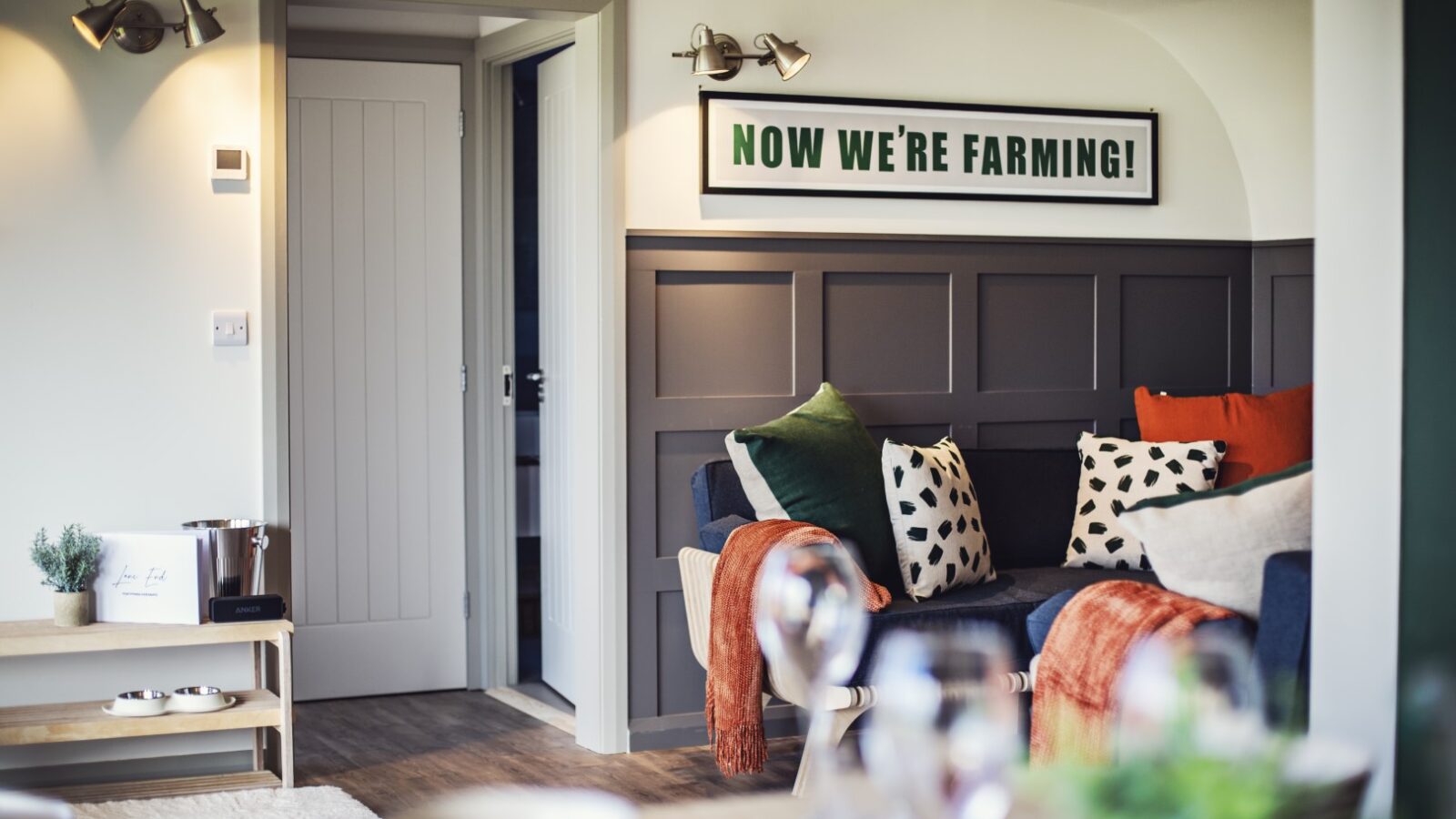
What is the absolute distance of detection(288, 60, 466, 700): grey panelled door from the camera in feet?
15.4

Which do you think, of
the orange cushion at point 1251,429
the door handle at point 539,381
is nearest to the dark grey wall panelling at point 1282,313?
the orange cushion at point 1251,429

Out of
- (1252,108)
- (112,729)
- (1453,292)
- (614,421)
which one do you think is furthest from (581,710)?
(1252,108)

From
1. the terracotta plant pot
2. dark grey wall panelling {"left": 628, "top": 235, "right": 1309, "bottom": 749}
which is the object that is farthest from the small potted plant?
dark grey wall panelling {"left": 628, "top": 235, "right": 1309, "bottom": 749}

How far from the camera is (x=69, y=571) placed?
345cm

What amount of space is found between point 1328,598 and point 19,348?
327cm

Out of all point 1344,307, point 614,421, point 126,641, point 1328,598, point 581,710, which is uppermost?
point 1344,307

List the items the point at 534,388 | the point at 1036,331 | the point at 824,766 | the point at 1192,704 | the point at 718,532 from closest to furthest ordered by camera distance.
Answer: the point at 1192,704 < the point at 824,766 < the point at 718,532 < the point at 1036,331 < the point at 534,388

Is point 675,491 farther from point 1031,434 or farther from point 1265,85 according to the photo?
point 1265,85

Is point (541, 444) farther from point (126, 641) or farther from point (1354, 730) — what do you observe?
point (1354, 730)

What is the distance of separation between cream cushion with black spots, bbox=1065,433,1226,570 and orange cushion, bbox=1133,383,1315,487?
0.08 meters

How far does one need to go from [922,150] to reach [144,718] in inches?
113

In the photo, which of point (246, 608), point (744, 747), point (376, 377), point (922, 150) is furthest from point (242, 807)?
point (922, 150)

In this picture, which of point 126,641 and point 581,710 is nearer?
point 126,641

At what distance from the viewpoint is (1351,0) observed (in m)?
2.32
